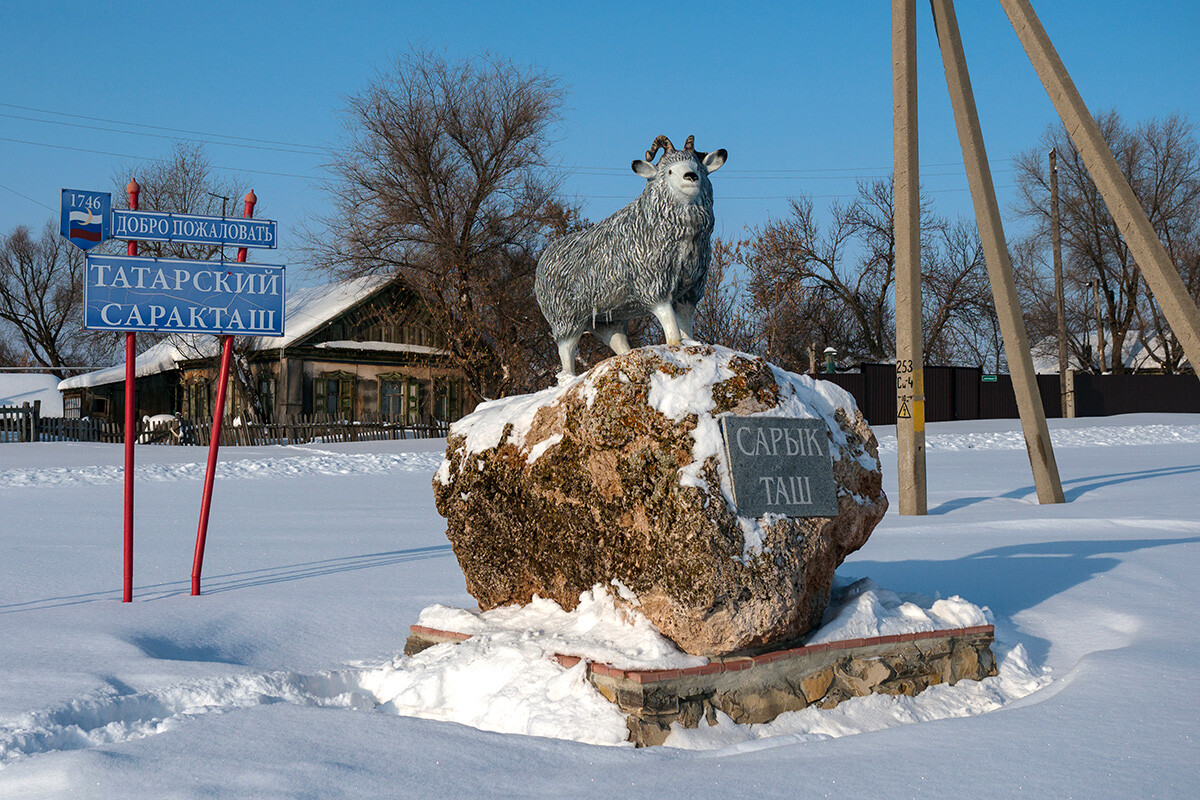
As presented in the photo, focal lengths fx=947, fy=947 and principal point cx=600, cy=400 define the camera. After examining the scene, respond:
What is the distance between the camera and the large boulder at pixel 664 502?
410 centimetres

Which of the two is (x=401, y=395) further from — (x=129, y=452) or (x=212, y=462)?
(x=129, y=452)

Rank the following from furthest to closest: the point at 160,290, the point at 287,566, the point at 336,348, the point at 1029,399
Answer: the point at 336,348 → the point at 1029,399 → the point at 287,566 → the point at 160,290

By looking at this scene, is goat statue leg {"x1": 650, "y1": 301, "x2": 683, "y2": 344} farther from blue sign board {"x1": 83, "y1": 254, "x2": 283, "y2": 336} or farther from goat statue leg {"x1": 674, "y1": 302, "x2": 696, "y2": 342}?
blue sign board {"x1": 83, "y1": 254, "x2": 283, "y2": 336}

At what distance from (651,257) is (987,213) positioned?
19.2 ft

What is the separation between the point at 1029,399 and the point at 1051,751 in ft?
23.6

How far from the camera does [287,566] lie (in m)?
7.37

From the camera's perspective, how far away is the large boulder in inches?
161

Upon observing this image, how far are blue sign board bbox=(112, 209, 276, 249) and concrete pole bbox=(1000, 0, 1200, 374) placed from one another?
6.60m

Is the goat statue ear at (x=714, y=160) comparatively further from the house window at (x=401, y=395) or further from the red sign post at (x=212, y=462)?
the house window at (x=401, y=395)

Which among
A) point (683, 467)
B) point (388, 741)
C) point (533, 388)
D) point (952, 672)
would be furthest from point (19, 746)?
point (533, 388)

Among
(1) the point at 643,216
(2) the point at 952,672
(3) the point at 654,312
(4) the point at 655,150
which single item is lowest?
(2) the point at 952,672

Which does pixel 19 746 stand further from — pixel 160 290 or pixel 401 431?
pixel 401 431

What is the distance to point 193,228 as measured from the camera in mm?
6648

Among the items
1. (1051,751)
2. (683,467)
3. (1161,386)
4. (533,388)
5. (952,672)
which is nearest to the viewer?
(1051,751)
